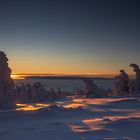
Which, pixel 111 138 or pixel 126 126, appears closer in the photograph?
pixel 111 138

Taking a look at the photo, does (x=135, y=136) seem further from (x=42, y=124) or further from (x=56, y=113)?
(x=56, y=113)

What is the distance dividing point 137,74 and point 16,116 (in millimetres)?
23636

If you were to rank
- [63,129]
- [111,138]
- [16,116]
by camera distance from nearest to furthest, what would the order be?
[111,138]
[63,129]
[16,116]

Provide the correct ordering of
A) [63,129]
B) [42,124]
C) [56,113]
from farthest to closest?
[56,113] < [42,124] < [63,129]

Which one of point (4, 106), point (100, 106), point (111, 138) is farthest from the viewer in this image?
point (4, 106)

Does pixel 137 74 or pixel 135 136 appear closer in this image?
pixel 135 136

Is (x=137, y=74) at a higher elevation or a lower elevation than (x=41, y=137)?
higher

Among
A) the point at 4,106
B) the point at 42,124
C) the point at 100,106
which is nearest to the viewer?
the point at 42,124

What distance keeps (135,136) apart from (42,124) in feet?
12.4

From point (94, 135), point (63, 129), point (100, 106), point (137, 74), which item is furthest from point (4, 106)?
point (137, 74)

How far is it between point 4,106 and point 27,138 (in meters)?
10.7

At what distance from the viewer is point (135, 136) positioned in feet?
34.8

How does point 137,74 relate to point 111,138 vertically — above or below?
above

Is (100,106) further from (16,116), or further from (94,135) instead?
(94,135)
